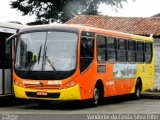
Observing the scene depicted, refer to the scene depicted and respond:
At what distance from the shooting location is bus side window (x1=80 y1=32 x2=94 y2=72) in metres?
19.0

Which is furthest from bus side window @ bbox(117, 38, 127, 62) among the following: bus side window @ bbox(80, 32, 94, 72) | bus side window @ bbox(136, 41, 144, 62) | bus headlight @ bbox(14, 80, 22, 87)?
bus headlight @ bbox(14, 80, 22, 87)

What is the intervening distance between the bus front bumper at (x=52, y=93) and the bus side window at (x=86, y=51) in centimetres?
81

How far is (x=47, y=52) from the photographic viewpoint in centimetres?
1898

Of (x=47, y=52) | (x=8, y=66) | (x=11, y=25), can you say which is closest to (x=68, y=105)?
(x=8, y=66)

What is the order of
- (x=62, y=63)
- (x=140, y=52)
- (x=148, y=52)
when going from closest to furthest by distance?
1. (x=62, y=63)
2. (x=140, y=52)
3. (x=148, y=52)

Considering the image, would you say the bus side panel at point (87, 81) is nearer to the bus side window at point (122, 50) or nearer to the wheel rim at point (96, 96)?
the wheel rim at point (96, 96)

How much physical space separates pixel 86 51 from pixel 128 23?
19.8 metres

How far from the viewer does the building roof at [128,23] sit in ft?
119

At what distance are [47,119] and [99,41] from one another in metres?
6.46

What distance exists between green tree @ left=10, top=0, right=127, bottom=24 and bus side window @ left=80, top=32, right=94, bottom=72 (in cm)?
3649

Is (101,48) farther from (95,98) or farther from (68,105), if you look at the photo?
(68,105)

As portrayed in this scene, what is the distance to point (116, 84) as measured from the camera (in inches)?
888

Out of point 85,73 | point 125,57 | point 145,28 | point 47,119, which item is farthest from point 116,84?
Answer: point 145,28

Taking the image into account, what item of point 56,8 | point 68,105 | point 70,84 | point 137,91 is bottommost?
point 68,105
